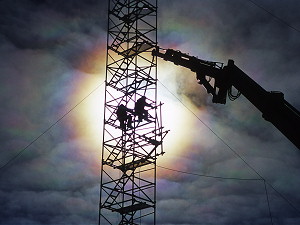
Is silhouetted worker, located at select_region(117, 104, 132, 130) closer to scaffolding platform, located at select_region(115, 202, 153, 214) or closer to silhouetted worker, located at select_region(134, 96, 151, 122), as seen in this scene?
silhouetted worker, located at select_region(134, 96, 151, 122)

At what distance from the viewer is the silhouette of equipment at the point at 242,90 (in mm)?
22688

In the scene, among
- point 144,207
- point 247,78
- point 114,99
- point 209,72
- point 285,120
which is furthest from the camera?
point 114,99

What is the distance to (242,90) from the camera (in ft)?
81.9

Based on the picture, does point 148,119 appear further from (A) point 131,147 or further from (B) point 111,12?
(B) point 111,12

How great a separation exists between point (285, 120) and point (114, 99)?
48.6 feet

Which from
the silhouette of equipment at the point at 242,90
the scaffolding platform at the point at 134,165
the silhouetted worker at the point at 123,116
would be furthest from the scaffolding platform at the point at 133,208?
the silhouette of equipment at the point at 242,90

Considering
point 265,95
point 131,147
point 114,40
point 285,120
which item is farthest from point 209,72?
point 114,40

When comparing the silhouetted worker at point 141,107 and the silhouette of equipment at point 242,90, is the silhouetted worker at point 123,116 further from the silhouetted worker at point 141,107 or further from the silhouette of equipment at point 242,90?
the silhouette of equipment at point 242,90

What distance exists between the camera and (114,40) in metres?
35.8

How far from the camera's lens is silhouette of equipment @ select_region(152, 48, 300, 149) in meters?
22.7

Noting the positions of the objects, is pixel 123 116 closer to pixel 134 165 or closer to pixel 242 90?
pixel 134 165

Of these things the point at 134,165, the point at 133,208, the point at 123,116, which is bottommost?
the point at 133,208

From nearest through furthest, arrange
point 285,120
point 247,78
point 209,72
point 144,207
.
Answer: point 285,120 → point 247,78 → point 209,72 → point 144,207

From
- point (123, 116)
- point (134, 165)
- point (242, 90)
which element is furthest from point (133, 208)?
point (242, 90)
